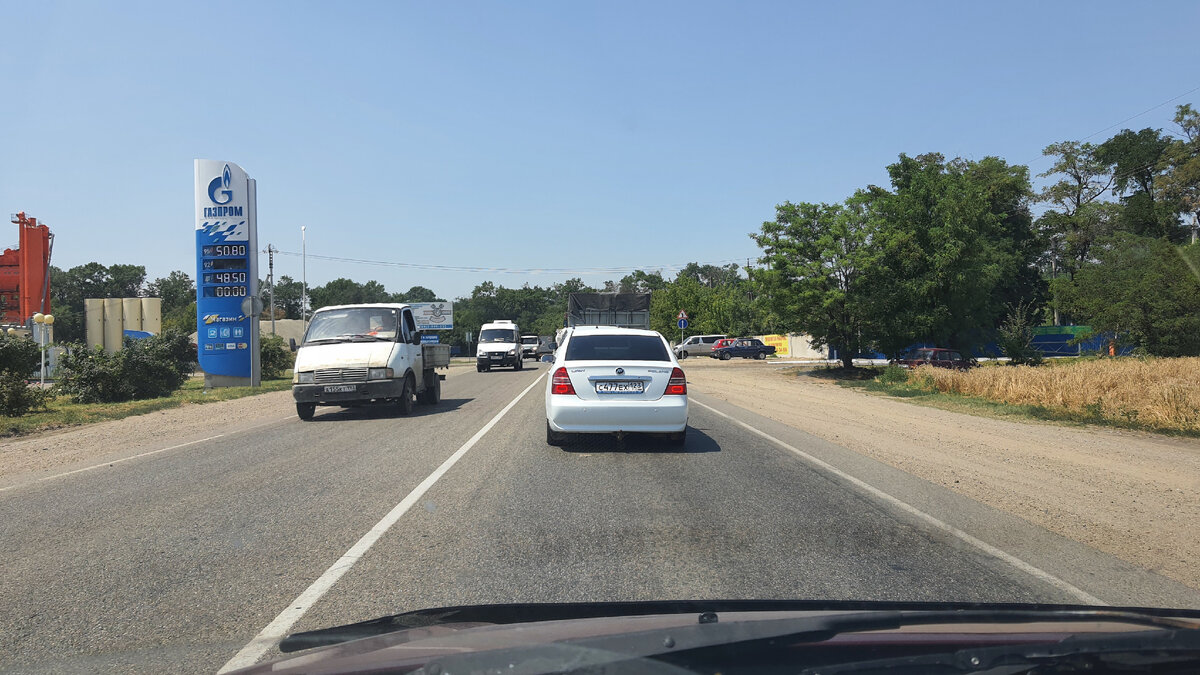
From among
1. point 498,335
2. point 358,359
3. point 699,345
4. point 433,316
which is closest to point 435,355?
point 358,359

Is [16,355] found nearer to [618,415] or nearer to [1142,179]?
[618,415]

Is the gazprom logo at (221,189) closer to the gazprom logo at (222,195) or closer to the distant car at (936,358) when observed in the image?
the gazprom logo at (222,195)

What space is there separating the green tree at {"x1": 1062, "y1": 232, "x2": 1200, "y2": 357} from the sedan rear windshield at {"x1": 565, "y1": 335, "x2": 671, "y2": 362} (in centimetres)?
2817

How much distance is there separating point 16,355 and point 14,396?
2.98 m

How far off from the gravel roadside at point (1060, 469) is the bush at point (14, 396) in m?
16.5

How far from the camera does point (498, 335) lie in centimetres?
4425

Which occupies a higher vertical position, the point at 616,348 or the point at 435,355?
the point at 616,348

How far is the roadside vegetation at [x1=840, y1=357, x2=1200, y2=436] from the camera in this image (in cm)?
1402

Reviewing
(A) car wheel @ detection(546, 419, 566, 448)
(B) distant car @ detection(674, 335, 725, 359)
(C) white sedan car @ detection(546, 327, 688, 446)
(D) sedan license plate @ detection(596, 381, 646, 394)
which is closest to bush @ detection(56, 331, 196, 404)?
(A) car wheel @ detection(546, 419, 566, 448)

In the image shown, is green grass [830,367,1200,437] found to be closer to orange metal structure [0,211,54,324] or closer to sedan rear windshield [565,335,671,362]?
sedan rear windshield [565,335,671,362]

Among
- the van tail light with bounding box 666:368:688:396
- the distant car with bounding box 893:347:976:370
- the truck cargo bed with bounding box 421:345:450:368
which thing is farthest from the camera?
the distant car with bounding box 893:347:976:370

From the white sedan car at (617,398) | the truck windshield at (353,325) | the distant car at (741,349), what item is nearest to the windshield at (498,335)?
the distant car at (741,349)

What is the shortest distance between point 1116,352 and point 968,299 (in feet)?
23.2

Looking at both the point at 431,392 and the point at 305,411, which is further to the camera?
the point at 431,392
